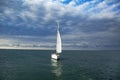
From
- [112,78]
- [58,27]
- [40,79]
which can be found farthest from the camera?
[58,27]

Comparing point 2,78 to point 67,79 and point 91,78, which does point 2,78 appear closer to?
point 67,79

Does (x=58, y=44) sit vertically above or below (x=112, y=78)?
above

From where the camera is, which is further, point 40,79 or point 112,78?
point 112,78

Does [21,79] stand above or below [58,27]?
below

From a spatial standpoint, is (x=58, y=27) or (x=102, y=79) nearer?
(x=102, y=79)

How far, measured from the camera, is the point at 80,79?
59281 mm

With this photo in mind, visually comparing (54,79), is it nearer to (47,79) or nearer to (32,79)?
(47,79)

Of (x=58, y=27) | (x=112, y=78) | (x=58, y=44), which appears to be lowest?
(x=112, y=78)

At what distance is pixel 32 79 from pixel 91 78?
1971cm

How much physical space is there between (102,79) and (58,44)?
187ft

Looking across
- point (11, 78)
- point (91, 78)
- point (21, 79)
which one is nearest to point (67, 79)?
point (91, 78)

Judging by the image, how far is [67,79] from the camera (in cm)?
5912

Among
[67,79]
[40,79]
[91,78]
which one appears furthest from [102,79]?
[40,79]

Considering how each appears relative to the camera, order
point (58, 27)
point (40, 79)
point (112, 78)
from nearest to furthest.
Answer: point (40, 79) → point (112, 78) → point (58, 27)
